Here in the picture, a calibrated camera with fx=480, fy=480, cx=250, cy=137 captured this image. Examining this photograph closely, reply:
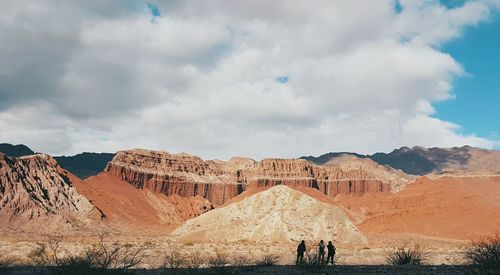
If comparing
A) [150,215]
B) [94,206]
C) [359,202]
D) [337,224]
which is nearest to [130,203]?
[150,215]

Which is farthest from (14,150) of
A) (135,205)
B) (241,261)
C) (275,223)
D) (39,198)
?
(241,261)

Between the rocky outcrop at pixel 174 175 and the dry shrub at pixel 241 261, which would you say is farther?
the rocky outcrop at pixel 174 175

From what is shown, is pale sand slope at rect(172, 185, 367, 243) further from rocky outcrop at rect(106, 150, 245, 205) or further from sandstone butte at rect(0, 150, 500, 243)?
rocky outcrop at rect(106, 150, 245, 205)

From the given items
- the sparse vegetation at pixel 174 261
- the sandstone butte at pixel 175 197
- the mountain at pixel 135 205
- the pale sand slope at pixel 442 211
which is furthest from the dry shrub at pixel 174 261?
the pale sand slope at pixel 442 211

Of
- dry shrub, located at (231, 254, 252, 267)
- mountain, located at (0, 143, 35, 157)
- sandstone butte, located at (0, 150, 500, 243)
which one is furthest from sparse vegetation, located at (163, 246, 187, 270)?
mountain, located at (0, 143, 35, 157)

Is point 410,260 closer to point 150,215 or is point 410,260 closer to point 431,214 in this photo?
point 431,214

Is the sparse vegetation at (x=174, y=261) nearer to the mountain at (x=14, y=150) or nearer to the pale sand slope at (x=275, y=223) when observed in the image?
the pale sand slope at (x=275, y=223)

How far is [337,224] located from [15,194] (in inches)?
2383

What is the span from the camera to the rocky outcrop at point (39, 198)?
85625 millimetres

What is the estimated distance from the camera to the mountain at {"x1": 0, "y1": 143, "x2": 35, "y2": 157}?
574ft

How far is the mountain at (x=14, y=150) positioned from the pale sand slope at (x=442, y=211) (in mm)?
133348

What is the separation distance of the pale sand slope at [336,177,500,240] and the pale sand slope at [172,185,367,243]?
1098 inches

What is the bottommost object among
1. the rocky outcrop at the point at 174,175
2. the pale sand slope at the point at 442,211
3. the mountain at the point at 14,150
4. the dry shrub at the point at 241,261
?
the dry shrub at the point at 241,261

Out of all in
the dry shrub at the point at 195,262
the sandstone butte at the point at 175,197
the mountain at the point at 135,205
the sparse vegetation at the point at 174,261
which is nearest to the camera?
the sparse vegetation at the point at 174,261
